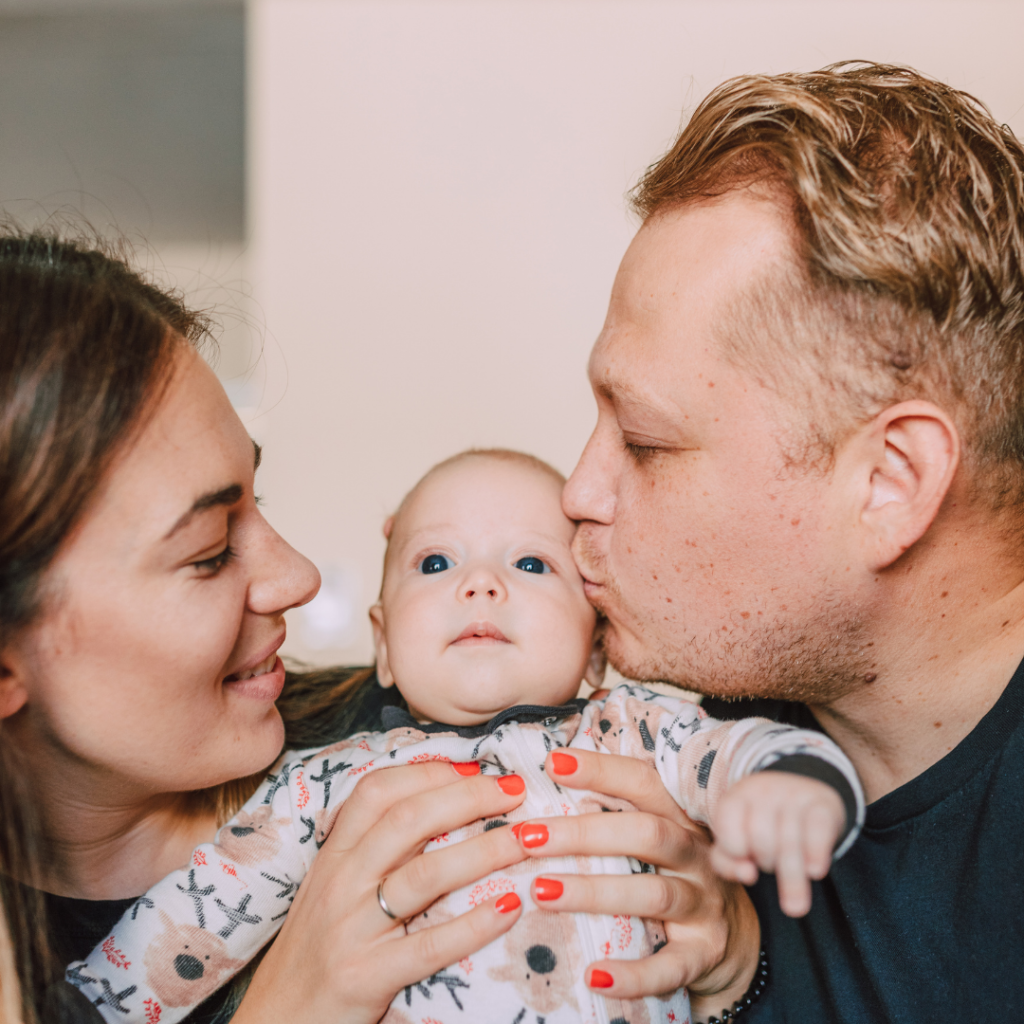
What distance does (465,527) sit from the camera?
1.40 metres

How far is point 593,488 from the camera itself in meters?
1.42

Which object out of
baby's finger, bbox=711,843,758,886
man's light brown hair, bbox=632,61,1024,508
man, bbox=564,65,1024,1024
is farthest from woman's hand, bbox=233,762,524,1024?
man's light brown hair, bbox=632,61,1024,508

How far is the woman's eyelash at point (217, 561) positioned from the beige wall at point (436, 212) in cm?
168

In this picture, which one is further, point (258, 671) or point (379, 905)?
point (258, 671)

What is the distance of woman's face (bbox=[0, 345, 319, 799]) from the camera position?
1.00 meters

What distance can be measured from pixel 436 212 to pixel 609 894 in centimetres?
230

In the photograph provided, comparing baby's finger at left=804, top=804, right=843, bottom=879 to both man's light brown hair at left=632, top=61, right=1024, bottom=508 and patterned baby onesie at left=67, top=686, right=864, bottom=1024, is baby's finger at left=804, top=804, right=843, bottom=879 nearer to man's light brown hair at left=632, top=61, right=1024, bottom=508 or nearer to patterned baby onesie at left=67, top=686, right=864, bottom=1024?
patterned baby onesie at left=67, top=686, right=864, bottom=1024

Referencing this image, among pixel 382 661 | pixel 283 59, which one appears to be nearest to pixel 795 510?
pixel 382 661

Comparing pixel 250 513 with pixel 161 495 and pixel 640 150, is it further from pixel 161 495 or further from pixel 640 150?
pixel 640 150

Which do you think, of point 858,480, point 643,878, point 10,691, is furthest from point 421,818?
point 858,480

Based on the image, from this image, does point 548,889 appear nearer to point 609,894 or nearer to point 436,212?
point 609,894

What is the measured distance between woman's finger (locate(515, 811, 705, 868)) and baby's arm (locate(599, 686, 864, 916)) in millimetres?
77

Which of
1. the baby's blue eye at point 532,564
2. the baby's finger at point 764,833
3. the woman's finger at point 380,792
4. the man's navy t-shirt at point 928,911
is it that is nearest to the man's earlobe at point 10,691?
the woman's finger at point 380,792

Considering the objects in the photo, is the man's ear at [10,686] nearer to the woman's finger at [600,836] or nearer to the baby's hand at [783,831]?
the woman's finger at [600,836]
